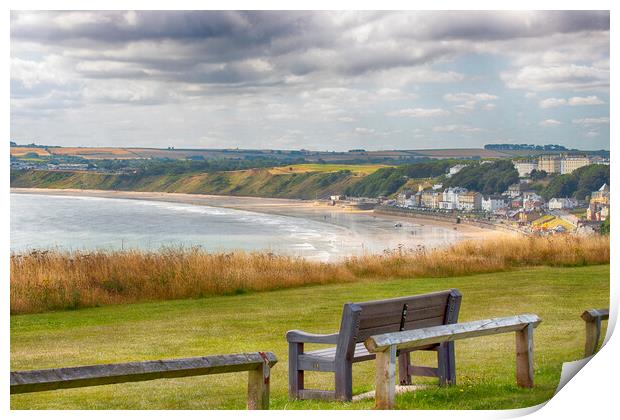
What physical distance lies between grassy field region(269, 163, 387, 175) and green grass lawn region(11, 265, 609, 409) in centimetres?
140

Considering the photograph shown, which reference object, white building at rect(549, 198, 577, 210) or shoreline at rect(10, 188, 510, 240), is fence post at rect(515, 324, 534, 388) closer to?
shoreline at rect(10, 188, 510, 240)

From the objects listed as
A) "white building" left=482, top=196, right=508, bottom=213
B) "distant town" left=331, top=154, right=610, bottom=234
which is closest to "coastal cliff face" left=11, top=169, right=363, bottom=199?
"distant town" left=331, top=154, right=610, bottom=234

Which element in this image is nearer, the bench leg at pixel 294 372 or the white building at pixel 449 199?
the bench leg at pixel 294 372

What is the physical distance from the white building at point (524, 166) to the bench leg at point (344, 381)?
635 cm

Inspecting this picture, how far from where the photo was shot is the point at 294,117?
36.3 feet

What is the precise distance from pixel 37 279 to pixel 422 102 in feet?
15.8

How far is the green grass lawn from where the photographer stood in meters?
7.41

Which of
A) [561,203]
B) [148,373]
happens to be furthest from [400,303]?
[561,203]

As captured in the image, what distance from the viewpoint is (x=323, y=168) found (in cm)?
1167

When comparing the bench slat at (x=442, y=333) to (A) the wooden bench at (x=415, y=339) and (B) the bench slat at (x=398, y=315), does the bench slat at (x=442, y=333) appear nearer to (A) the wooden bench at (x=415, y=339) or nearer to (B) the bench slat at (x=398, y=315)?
(A) the wooden bench at (x=415, y=339)

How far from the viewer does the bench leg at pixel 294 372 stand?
262 inches
